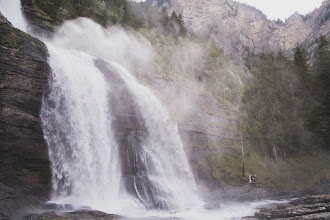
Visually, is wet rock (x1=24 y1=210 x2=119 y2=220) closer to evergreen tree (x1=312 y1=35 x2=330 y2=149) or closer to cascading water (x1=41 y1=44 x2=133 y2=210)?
cascading water (x1=41 y1=44 x2=133 y2=210)

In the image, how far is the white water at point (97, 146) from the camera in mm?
15773

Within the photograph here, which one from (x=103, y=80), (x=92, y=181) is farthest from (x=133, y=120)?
(x=92, y=181)

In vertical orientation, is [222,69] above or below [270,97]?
above

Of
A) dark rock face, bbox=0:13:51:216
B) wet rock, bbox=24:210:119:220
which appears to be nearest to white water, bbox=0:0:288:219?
dark rock face, bbox=0:13:51:216

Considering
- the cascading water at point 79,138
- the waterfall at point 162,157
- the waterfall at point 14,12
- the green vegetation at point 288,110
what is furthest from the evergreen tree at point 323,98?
the waterfall at point 14,12

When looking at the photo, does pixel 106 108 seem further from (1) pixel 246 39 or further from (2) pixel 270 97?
(1) pixel 246 39

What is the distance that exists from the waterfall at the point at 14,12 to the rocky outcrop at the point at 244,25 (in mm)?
72272

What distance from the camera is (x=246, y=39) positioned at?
107 metres

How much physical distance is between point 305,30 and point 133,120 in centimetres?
12320

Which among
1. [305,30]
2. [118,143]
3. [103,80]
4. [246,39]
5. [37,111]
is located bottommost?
[118,143]

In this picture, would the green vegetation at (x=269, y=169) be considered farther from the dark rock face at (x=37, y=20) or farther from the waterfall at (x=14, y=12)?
Result: the waterfall at (x=14, y=12)

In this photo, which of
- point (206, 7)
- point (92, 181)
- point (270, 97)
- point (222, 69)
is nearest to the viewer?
point (92, 181)

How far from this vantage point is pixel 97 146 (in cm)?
1781

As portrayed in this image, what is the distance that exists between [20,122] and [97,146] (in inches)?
208
